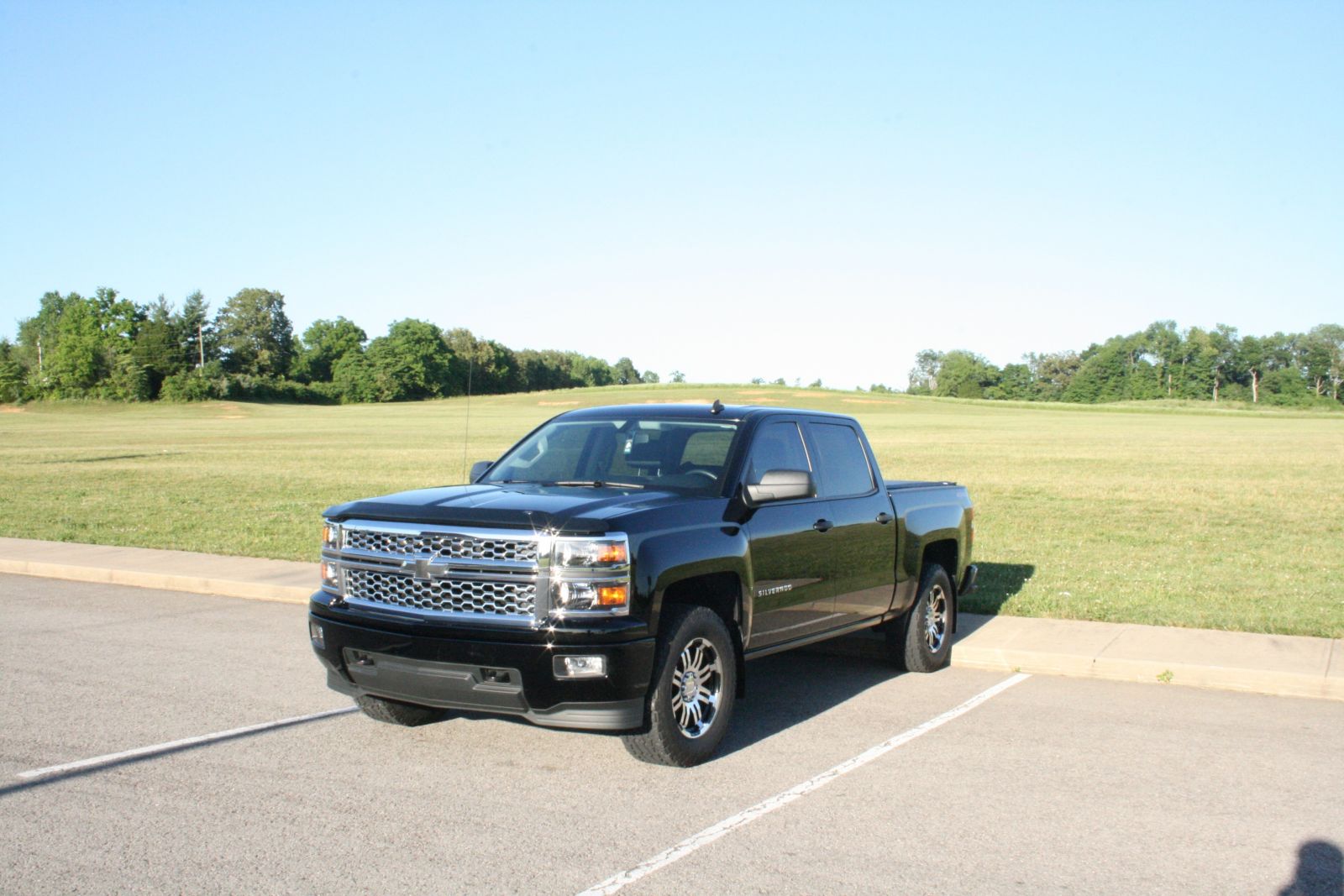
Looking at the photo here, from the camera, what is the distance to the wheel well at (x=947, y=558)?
876cm

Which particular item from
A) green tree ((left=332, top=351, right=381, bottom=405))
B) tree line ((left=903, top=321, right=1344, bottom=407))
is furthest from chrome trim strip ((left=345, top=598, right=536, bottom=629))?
tree line ((left=903, top=321, right=1344, bottom=407))

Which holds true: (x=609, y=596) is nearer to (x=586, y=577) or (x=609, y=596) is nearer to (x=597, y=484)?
(x=586, y=577)

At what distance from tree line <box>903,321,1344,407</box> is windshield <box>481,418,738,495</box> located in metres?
171

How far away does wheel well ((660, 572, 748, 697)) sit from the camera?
20.1 feet

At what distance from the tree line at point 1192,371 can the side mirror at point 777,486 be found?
6736 inches

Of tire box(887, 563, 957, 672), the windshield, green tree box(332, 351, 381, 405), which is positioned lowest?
tire box(887, 563, 957, 672)

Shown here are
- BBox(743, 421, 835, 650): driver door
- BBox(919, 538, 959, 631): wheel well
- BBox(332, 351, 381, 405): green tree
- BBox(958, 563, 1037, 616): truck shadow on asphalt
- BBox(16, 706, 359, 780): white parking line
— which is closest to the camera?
BBox(16, 706, 359, 780): white parking line

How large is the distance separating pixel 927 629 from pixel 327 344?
16158 centimetres

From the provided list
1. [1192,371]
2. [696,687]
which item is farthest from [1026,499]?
[1192,371]

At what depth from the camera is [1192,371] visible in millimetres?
175875

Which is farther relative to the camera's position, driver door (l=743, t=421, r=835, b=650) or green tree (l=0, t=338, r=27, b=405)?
green tree (l=0, t=338, r=27, b=405)

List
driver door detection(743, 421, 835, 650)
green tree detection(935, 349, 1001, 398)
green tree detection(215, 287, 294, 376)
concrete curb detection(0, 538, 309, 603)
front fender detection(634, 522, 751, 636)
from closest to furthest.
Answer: front fender detection(634, 522, 751, 636) → driver door detection(743, 421, 835, 650) → concrete curb detection(0, 538, 309, 603) → green tree detection(215, 287, 294, 376) → green tree detection(935, 349, 1001, 398)

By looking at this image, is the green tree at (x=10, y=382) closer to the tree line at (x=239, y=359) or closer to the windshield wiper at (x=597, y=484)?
the tree line at (x=239, y=359)

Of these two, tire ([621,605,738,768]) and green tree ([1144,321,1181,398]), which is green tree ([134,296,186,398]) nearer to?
tire ([621,605,738,768])
